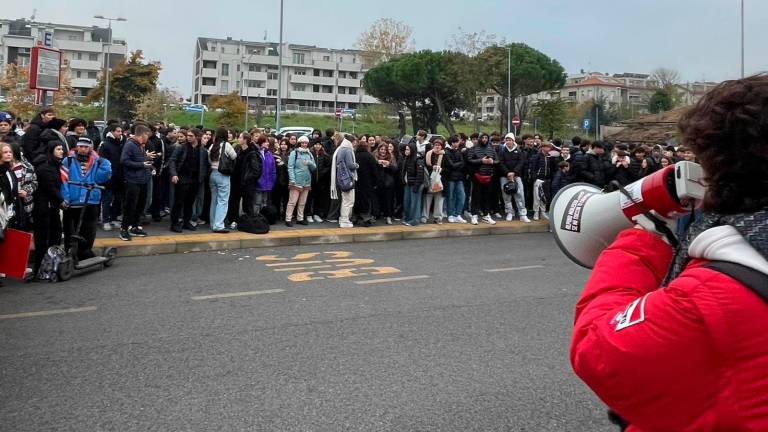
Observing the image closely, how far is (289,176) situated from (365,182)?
5.06 feet

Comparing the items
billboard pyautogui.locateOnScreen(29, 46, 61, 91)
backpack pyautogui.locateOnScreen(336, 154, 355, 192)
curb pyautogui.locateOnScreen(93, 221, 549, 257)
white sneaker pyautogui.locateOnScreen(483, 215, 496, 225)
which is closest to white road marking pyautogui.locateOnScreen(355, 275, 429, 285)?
curb pyautogui.locateOnScreen(93, 221, 549, 257)

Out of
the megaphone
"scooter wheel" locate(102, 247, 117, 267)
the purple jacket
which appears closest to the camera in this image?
the megaphone

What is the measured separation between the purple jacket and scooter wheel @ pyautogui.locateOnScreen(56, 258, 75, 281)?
14.5ft

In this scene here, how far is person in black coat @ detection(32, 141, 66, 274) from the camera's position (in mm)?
8328

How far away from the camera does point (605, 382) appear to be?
1429 millimetres

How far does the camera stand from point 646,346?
4.42ft

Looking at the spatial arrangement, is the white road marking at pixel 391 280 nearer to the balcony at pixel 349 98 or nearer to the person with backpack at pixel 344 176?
the person with backpack at pixel 344 176

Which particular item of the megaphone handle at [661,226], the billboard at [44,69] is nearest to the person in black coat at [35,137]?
the billboard at [44,69]

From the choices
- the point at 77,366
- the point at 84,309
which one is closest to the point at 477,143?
the point at 84,309

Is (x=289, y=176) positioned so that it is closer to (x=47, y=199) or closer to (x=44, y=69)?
(x=47, y=199)

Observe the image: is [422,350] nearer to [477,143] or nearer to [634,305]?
[634,305]

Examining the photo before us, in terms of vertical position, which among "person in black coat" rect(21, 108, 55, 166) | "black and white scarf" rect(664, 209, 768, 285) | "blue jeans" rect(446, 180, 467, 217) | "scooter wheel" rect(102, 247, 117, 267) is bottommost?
"scooter wheel" rect(102, 247, 117, 267)

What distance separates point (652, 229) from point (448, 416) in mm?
2762

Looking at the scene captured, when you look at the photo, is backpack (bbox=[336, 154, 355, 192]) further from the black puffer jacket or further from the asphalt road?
the asphalt road
